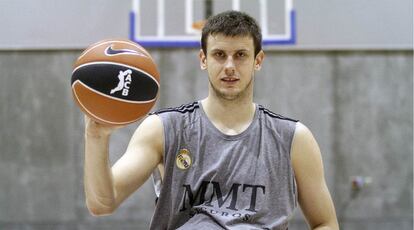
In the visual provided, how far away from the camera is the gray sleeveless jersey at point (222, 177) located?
2.16m

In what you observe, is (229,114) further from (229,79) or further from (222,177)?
(222,177)

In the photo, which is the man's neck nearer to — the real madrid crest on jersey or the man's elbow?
the real madrid crest on jersey

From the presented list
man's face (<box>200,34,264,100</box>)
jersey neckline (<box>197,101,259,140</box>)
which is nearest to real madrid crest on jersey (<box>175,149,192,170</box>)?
jersey neckline (<box>197,101,259,140</box>)

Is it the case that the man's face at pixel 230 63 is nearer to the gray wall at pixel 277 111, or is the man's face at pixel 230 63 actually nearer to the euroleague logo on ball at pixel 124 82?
the euroleague logo on ball at pixel 124 82

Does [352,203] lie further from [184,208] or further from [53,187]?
[184,208]

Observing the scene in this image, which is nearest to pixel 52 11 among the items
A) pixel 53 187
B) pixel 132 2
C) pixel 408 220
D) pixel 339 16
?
pixel 132 2

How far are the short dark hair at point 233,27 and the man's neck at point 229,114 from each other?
208 millimetres

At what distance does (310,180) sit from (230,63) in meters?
0.58

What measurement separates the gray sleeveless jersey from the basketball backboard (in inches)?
160

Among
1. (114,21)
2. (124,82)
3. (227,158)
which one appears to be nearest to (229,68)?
(227,158)

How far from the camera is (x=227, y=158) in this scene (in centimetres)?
Result: 222

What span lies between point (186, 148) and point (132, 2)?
4.72m

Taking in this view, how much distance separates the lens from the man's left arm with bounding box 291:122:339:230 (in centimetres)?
233

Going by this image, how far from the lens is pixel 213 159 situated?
7.34 ft
